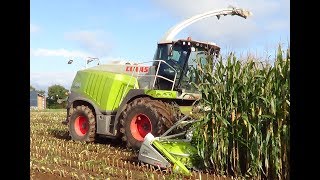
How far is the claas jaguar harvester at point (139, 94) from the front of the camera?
7793mm

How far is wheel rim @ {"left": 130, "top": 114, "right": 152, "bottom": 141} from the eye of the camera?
787 cm

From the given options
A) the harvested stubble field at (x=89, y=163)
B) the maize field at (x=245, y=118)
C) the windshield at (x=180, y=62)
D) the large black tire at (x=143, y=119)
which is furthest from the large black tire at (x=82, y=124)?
the maize field at (x=245, y=118)

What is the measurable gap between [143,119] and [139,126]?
20cm

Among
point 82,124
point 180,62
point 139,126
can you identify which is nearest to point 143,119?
point 139,126

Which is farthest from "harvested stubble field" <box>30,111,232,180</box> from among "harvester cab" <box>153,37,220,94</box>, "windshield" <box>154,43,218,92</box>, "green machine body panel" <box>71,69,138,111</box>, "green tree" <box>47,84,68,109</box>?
"green tree" <box>47,84,68,109</box>

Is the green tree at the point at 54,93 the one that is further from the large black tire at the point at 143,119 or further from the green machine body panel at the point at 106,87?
the large black tire at the point at 143,119

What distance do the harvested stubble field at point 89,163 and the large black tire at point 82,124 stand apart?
184mm

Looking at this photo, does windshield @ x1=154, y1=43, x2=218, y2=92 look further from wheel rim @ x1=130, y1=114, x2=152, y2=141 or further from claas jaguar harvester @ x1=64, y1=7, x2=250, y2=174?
wheel rim @ x1=130, y1=114, x2=152, y2=141

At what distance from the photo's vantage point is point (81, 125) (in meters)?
9.79

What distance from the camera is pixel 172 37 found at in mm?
9008
